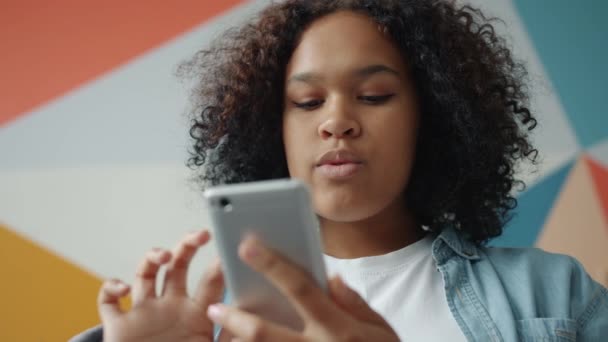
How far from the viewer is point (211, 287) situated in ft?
1.82

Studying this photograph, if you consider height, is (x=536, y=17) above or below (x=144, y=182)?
above

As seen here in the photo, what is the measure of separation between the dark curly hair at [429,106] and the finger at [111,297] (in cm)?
36

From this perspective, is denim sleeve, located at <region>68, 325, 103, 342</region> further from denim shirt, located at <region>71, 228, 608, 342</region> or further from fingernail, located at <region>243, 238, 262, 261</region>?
denim shirt, located at <region>71, 228, 608, 342</region>

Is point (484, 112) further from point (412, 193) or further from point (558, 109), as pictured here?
point (558, 109)

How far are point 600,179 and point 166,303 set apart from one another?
45.5 inches

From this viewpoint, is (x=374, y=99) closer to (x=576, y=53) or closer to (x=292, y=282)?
(x=292, y=282)

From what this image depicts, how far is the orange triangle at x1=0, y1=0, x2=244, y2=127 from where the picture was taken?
1353 mm

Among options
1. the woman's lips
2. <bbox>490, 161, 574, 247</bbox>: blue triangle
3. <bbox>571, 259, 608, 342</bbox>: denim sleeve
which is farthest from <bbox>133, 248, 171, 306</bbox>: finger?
<bbox>490, 161, 574, 247</bbox>: blue triangle

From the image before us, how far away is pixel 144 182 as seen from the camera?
1355 millimetres

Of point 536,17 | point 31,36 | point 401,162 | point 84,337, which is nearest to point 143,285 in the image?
point 84,337

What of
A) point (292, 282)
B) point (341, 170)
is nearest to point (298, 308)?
point (292, 282)

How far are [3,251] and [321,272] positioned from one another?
1.07 metres

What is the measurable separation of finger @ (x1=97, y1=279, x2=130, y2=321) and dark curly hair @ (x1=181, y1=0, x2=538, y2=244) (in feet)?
1.17

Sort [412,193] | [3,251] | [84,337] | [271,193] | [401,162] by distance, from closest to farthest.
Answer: [271,193]
[84,337]
[401,162]
[412,193]
[3,251]
